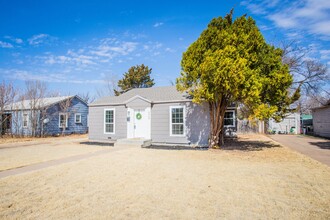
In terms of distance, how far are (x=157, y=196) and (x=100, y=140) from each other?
41.1 feet

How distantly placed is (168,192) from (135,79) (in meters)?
30.4

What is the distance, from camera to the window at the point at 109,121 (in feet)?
49.2

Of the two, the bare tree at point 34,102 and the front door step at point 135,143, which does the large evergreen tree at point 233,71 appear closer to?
the front door step at point 135,143

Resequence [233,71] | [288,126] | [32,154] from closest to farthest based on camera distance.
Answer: [233,71], [32,154], [288,126]

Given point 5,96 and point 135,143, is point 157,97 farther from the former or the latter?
point 5,96

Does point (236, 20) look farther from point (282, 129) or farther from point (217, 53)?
point (282, 129)

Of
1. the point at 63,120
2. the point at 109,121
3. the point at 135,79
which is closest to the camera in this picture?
the point at 109,121

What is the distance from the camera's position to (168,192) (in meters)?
4.41

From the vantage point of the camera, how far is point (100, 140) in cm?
1559

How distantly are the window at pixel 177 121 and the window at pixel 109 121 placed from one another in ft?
16.4

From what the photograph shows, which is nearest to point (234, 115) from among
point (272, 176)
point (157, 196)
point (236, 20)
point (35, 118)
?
→ point (236, 20)

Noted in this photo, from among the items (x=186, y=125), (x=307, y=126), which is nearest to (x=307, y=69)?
(x=307, y=126)

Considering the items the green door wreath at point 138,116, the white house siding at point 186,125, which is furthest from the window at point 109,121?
the white house siding at point 186,125

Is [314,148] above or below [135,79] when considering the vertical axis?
below
